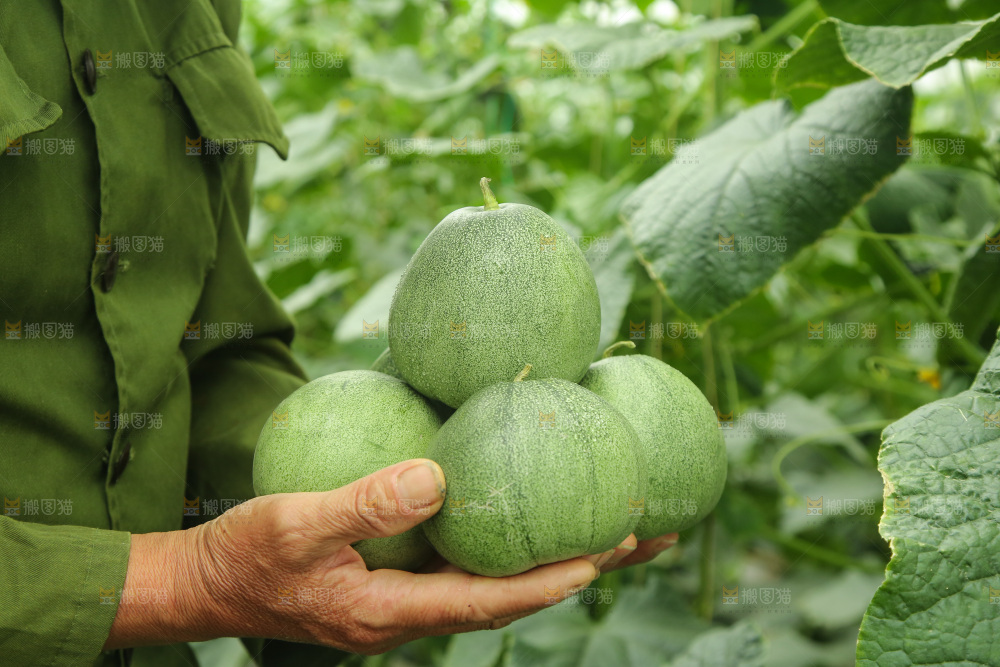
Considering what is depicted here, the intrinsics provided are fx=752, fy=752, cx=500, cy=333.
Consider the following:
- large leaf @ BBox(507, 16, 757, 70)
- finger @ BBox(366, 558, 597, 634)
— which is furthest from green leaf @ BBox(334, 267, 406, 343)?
finger @ BBox(366, 558, 597, 634)

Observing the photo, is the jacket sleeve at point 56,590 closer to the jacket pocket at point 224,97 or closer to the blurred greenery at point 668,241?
the jacket pocket at point 224,97

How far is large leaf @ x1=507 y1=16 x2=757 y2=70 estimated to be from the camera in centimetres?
174

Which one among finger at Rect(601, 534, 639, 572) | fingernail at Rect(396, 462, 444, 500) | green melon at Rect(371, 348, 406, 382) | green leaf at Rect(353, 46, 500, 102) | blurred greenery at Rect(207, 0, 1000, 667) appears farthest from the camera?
green leaf at Rect(353, 46, 500, 102)

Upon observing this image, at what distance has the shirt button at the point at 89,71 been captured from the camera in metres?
1.16

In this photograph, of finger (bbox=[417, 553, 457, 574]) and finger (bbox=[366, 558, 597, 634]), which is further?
finger (bbox=[417, 553, 457, 574])

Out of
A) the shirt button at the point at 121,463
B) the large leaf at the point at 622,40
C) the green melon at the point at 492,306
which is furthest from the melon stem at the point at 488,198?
the large leaf at the point at 622,40

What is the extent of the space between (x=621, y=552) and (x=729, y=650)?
2.22 ft

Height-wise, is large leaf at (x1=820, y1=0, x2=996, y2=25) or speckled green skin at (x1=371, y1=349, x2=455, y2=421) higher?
large leaf at (x1=820, y1=0, x2=996, y2=25)

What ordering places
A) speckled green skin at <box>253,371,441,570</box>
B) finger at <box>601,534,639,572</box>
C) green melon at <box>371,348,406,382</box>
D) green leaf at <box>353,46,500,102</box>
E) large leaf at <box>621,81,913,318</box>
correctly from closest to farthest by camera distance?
speckled green skin at <box>253,371,441,570</box>
finger at <box>601,534,639,572</box>
green melon at <box>371,348,406,382</box>
large leaf at <box>621,81,913,318</box>
green leaf at <box>353,46,500,102</box>

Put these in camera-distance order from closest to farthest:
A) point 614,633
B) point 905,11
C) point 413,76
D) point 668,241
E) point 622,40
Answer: point 668,241 → point 905,11 → point 622,40 → point 614,633 → point 413,76

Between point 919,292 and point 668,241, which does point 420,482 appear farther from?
point 919,292

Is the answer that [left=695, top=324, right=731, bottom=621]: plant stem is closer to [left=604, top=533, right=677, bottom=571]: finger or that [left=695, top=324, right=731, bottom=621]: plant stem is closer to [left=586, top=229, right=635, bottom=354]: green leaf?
[left=586, top=229, right=635, bottom=354]: green leaf

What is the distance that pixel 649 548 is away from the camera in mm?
1296

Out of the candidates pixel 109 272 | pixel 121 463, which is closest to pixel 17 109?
pixel 109 272
